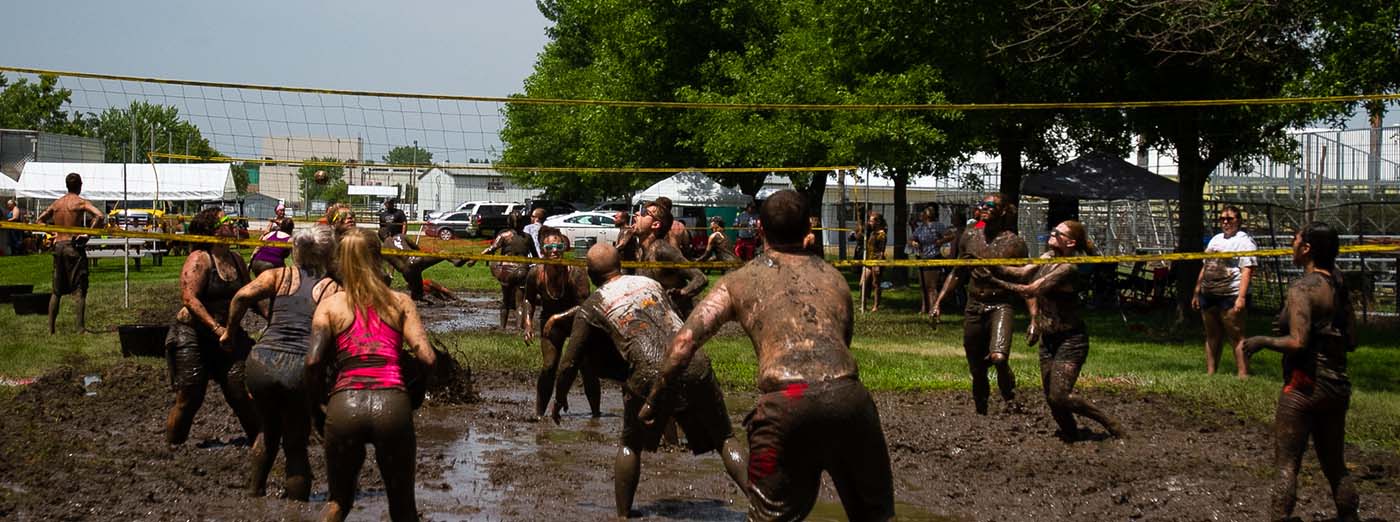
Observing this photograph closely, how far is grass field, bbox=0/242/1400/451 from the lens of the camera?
41.4 feet

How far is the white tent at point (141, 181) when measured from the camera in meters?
36.8

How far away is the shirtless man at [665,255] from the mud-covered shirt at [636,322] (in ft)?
12.7

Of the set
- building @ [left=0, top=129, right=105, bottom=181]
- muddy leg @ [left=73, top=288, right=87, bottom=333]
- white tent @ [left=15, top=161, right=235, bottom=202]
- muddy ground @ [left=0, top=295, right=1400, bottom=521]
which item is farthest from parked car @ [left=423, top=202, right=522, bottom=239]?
muddy ground @ [left=0, top=295, right=1400, bottom=521]

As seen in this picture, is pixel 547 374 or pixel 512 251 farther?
pixel 512 251

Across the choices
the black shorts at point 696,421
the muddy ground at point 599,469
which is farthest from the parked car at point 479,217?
the black shorts at point 696,421

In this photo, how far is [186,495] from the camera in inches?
314

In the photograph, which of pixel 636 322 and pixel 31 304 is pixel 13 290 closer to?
pixel 31 304

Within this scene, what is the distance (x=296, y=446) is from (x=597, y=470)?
2.41 m

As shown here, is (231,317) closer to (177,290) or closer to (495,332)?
(495,332)

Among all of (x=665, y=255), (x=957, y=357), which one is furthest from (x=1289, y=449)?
(x=957, y=357)

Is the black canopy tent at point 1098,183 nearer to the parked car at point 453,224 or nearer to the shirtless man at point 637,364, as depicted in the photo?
the parked car at point 453,224

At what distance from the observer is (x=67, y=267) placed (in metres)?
16.9

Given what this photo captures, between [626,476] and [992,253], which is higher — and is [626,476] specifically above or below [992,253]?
below

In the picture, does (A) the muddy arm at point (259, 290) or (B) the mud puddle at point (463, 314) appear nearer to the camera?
(A) the muddy arm at point (259, 290)
